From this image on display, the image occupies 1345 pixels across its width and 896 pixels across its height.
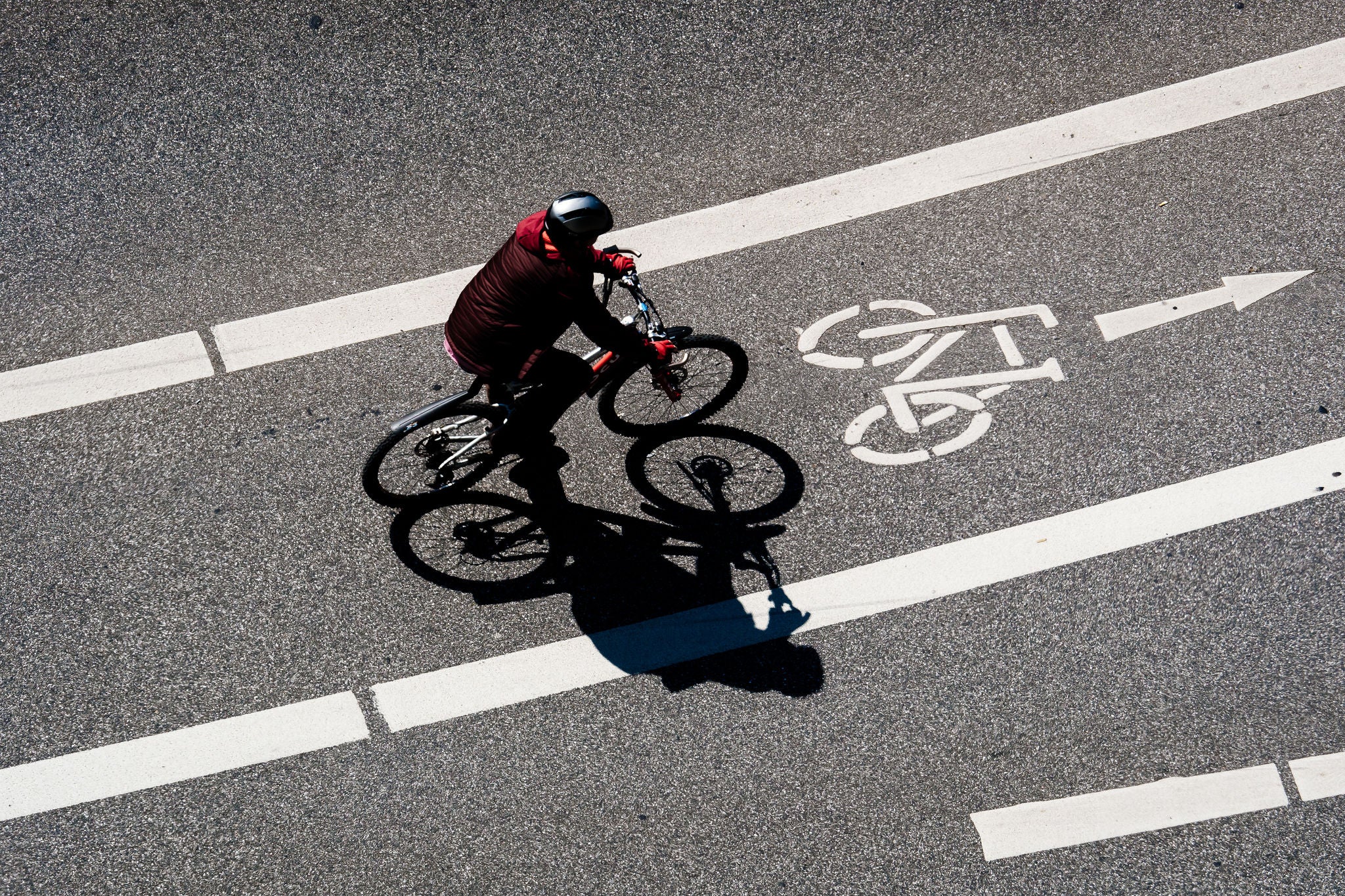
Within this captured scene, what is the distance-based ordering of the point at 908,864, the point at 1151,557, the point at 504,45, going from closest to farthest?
the point at 908,864
the point at 1151,557
the point at 504,45

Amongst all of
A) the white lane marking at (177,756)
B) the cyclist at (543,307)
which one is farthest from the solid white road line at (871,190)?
the white lane marking at (177,756)

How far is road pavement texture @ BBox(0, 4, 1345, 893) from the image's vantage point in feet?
15.6

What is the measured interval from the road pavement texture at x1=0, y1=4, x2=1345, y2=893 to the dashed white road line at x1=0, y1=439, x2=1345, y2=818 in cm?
3

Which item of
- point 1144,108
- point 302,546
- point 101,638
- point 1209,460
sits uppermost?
point 1144,108

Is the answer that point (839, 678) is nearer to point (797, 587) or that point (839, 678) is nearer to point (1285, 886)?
point (797, 587)

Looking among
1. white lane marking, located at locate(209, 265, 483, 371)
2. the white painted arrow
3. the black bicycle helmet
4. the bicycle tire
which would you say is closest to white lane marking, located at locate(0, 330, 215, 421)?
white lane marking, located at locate(209, 265, 483, 371)

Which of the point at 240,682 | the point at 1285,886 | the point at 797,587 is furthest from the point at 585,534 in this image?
the point at 1285,886

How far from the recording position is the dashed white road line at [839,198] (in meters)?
5.48

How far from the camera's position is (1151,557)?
507cm

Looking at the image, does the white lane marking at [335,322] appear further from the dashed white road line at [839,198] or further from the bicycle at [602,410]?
the bicycle at [602,410]

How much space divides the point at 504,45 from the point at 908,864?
504 cm

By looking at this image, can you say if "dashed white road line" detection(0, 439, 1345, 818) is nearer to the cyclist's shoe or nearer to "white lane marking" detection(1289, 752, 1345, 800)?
"white lane marking" detection(1289, 752, 1345, 800)

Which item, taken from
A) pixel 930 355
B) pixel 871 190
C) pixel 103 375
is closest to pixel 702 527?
pixel 930 355

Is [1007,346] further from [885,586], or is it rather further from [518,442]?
[518,442]
